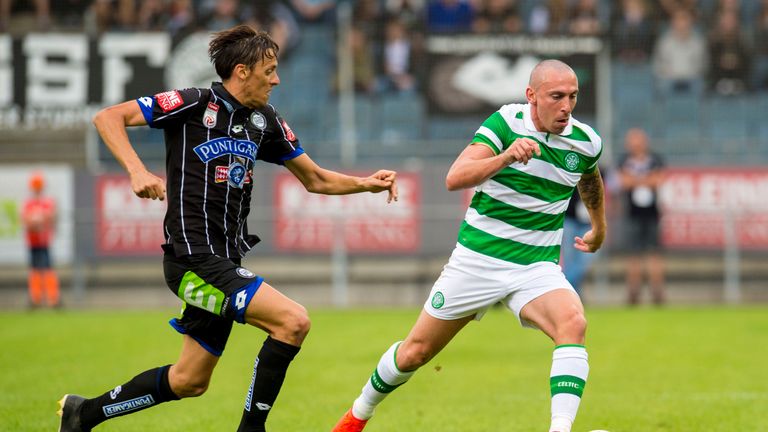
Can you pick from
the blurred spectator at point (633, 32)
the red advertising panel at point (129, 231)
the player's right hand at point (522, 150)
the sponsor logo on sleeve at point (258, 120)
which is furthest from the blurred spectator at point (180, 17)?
the player's right hand at point (522, 150)

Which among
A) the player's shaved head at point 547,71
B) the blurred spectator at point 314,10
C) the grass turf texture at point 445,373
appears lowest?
the grass turf texture at point 445,373

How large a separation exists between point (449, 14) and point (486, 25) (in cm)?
84

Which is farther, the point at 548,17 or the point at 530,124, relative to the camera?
the point at 548,17

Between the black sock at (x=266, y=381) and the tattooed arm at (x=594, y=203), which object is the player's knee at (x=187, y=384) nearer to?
the black sock at (x=266, y=381)

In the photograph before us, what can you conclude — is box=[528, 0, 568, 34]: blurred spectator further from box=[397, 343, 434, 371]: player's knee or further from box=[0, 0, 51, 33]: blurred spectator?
box=[397, 343, 434, 371]: player's knee

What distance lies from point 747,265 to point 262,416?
14183 millimetres

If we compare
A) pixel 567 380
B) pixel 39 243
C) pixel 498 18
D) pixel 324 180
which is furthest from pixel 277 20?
pixel 567 380

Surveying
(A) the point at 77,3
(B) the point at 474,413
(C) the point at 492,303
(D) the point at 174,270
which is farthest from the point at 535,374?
(A) the point at 77,3

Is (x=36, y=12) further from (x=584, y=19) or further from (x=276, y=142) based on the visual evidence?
(x=276, y=142)

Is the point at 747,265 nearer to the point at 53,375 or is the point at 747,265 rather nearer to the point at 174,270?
the point at 53,375

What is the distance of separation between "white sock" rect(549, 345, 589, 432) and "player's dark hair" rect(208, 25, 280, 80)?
2.19 m

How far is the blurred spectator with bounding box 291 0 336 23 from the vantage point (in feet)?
70.1

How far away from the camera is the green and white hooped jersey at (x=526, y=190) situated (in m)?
5.90

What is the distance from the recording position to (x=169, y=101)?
5.74 metres
